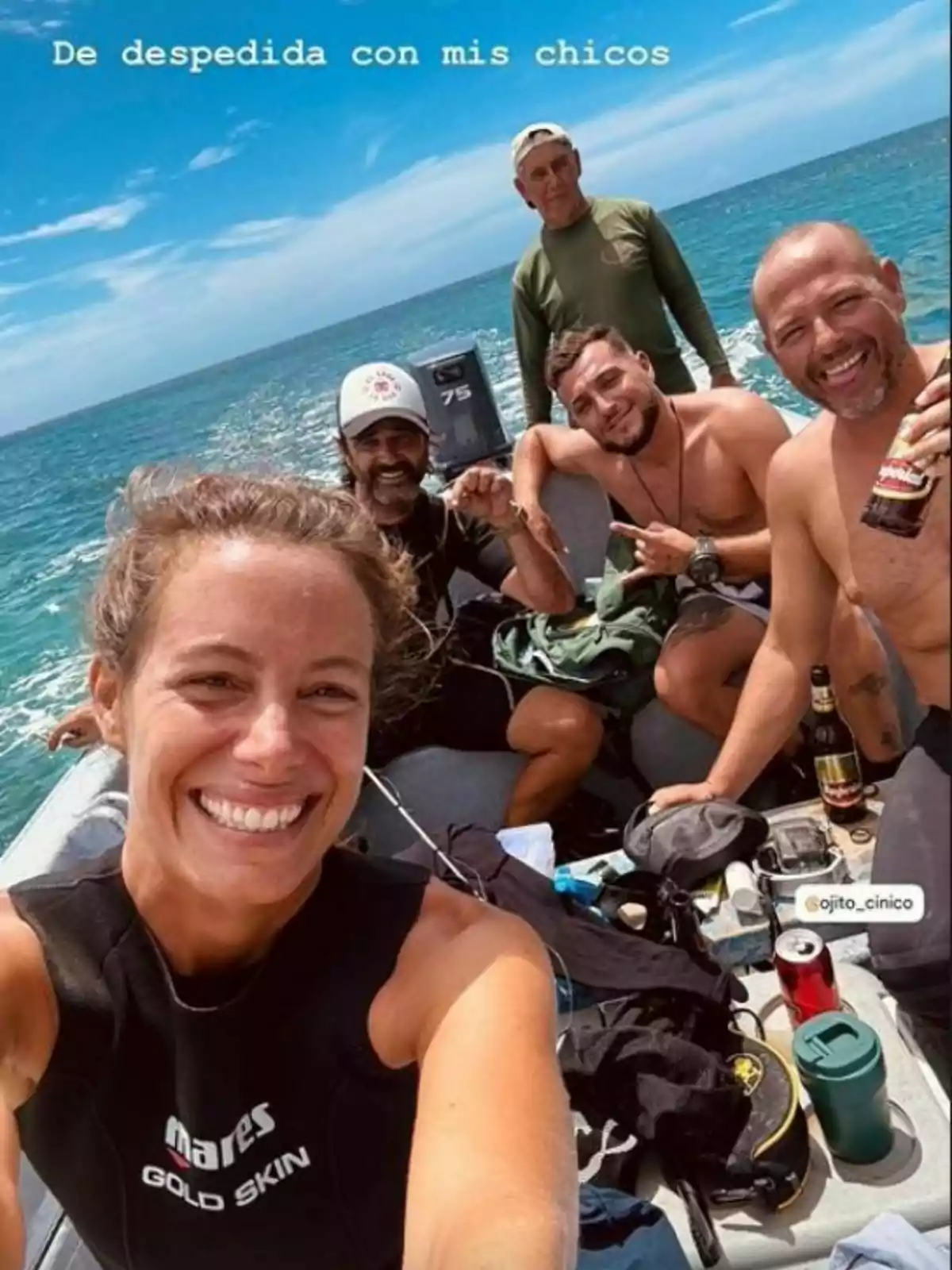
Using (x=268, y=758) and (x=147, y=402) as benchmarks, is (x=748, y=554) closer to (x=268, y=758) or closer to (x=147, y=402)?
A: (x=268, y=758)

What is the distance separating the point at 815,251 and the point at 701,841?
3.30 feet

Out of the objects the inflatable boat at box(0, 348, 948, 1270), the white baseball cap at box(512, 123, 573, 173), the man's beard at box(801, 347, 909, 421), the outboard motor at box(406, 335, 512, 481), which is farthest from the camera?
the outboard motor at box(406, 335, 512, 481)

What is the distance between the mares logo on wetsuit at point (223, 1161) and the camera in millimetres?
659

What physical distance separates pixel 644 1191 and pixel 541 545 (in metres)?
1.20

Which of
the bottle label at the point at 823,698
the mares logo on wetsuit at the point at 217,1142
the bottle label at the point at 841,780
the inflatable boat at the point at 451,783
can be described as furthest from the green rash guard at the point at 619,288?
the mares logo on wetsuit at the point at 217,1142

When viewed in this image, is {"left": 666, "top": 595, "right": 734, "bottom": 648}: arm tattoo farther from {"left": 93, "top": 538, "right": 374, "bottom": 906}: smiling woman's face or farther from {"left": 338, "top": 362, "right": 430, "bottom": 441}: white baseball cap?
{"left": 93, "top": 538, "right": 374, "bottom": 906}: smiling woman's face

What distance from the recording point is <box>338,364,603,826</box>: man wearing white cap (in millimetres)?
1938

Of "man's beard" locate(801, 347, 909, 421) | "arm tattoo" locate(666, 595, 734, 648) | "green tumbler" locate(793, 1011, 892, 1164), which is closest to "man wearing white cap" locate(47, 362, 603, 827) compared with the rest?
"arm tattoo" locate(666, 595, 734, 648)

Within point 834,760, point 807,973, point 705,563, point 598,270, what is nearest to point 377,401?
point 705,563

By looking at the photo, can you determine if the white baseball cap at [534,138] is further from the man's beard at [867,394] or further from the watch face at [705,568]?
the man's beard at [867,394]

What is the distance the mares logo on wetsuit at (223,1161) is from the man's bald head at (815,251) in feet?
1.97

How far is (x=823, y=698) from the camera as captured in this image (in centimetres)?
155

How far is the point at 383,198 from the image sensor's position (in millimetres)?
9141

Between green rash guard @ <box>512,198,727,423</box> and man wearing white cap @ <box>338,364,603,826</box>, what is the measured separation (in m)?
0.90
